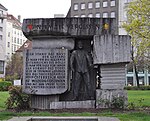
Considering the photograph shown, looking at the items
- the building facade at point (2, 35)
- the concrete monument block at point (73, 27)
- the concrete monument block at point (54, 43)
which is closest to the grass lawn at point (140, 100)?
the concrete monument block at point (73, 27)

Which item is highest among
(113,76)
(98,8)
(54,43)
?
(98,8)

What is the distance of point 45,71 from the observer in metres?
11.6

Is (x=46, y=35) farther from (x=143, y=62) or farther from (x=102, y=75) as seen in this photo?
(x=143, y=62)

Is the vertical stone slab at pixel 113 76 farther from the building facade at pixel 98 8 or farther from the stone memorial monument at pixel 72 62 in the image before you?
the building facade at pixel 98 8

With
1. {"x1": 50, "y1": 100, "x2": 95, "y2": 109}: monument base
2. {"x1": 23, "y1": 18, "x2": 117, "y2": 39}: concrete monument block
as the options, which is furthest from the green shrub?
{"x1": 23, "y1": 18, "x2": 117, "y2": 39}: concrete monument block

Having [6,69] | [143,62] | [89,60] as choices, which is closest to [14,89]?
[89,60]

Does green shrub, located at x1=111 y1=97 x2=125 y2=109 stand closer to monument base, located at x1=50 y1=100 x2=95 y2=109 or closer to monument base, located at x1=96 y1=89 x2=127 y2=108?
monument base, located at x1=96 y1=89 x2=127 y2=108

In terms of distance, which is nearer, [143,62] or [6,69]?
[143,62]

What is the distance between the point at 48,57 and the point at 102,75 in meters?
2.26

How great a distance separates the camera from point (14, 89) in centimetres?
1159

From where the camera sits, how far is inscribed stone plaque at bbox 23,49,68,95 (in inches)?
452

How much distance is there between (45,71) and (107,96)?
2.62m

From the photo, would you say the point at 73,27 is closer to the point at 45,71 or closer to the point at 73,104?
the point at 45,71

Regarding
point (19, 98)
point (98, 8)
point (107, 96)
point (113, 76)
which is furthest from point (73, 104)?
point (98, 8)
